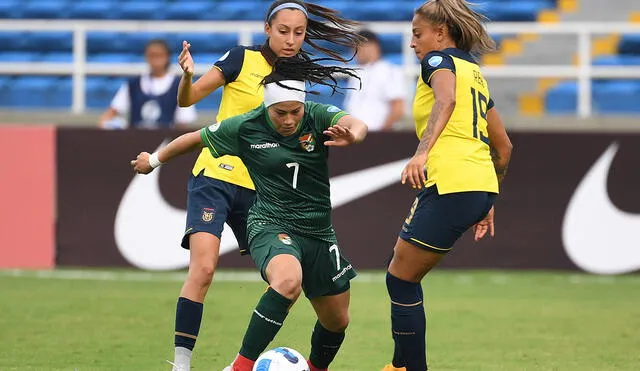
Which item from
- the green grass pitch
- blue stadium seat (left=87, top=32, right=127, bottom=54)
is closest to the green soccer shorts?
the green grass pitch

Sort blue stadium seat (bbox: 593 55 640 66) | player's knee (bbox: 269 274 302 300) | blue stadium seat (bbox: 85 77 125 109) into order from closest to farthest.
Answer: player's knee (bbox: 269 274 302 300), blue stadium seat (bbox: 593 55 640 66), blue stadium seat (bbox: 85 77 125 109)

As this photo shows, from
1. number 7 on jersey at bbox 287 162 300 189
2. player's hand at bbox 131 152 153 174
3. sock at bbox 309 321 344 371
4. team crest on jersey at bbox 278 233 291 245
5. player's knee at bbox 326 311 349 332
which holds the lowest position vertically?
sock at bbox 309 321 344 371

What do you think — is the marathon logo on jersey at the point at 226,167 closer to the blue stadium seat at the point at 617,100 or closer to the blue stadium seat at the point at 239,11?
the blue stadium seat at the point at 617,100

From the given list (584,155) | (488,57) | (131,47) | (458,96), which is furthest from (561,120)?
(458,96)

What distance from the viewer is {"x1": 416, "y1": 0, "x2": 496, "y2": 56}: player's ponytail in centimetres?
664

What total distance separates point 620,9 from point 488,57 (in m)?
2.15

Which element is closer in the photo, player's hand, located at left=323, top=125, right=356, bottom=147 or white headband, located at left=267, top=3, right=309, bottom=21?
player's hand, located at left=323, top=125, right=356, bottom=147

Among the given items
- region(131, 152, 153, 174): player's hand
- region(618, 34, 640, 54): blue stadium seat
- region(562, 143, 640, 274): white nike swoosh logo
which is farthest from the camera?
region(618, 34, 640, 54): blue stadium seat

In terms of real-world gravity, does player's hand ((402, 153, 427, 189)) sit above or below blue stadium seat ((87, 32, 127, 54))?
above

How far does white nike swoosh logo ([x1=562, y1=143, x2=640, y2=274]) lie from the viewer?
1275 cm

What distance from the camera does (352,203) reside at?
13.0 meters

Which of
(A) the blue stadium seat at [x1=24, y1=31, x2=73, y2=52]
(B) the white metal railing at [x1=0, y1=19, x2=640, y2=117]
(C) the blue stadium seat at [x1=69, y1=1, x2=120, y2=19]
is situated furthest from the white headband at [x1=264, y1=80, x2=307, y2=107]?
(C) the blue stadium seat at [x1=69, y1=1, x2=120, y2=19]

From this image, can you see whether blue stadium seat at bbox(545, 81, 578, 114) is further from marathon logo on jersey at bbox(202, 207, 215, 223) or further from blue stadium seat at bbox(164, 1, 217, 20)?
marathon logo on jersey at bbox(202, 207, 215, 223)

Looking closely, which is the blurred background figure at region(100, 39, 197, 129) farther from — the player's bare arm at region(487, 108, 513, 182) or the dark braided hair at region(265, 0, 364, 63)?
the player's bare arm at region(487, 108, 513, 182)
